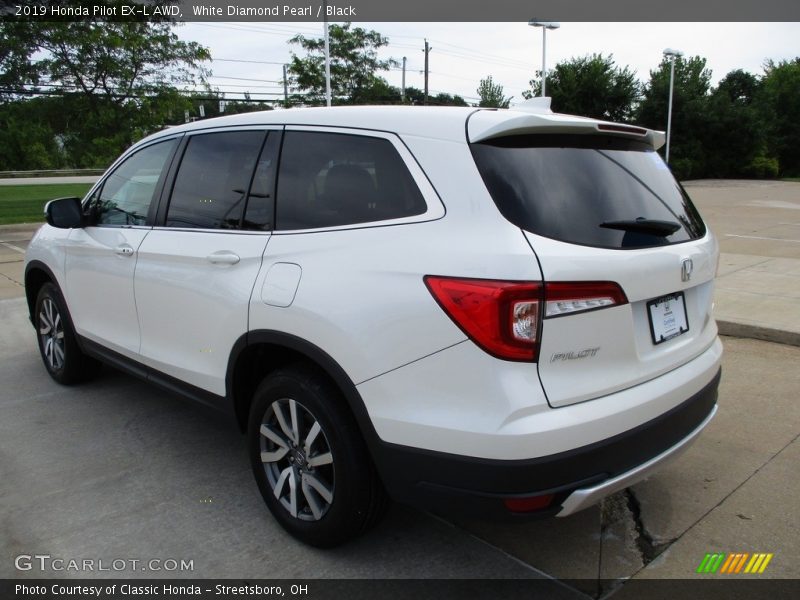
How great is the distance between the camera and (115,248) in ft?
12.4

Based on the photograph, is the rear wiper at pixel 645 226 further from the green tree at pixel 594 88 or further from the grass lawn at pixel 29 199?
the green tree at pixel 594 88

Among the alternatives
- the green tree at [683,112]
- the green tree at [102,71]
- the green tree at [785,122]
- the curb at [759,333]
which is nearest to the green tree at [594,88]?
the green tree at [683,112]

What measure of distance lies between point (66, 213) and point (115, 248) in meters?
0.59

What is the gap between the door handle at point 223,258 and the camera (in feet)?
9.40

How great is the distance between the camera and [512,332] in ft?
6.73

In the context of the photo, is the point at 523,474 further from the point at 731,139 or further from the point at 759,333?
the point at 731,139

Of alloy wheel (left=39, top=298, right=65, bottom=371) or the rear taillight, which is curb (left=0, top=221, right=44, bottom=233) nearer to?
alloy wheel (left=39, top=298, right=65, bottom=371)

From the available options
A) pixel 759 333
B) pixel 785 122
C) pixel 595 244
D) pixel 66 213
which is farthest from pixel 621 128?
pixel 785 122

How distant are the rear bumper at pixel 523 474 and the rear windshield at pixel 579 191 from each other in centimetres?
68

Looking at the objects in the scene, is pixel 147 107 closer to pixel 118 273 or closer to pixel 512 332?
pixel 118 273

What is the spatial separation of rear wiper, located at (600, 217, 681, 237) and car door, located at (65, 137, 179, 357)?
2459 millimetres

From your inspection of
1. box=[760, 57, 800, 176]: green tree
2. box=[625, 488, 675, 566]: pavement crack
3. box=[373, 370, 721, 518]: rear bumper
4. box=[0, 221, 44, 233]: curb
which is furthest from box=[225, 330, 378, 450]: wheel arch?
box=[760, 57, 800, 176]: green tree

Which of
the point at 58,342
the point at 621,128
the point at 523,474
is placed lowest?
the point at 58,342

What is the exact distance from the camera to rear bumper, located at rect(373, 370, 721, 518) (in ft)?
6.79
